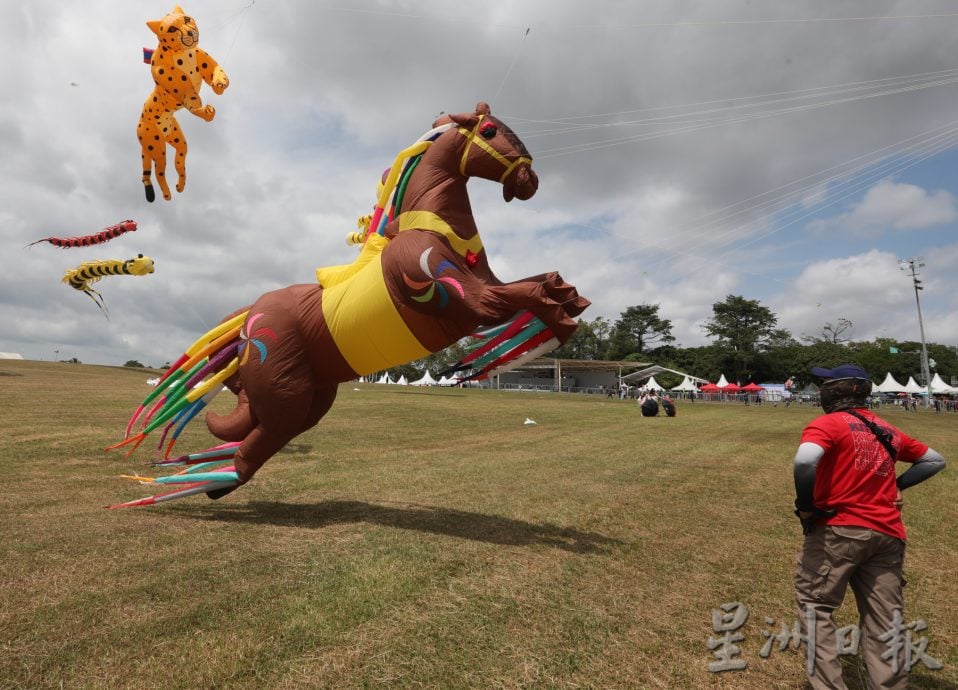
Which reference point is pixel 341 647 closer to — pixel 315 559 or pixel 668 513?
pixel 315 559

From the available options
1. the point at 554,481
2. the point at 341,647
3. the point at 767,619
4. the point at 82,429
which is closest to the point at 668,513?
the point at 554,481

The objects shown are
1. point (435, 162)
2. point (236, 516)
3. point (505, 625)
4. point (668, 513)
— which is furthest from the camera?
point (668, 513)

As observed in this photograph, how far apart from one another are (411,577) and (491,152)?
3899 millimetres

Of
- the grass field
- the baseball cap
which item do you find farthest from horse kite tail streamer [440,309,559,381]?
the baseball cap

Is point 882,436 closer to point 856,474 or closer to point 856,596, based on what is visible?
point 856,474

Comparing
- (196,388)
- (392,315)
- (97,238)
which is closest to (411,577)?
(392,315)

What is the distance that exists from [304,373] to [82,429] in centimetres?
1019

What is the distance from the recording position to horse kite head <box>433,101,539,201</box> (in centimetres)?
513

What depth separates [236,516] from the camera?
619cm

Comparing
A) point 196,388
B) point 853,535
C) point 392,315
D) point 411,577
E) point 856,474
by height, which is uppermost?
point 392,315

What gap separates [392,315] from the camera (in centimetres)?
500

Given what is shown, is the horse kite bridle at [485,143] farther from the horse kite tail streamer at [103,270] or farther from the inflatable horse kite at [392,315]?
the horse kite tail streamer at [103,270]

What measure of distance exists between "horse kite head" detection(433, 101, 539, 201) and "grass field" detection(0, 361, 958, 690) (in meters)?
3.59

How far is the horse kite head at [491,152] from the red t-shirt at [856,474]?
3.36 m
